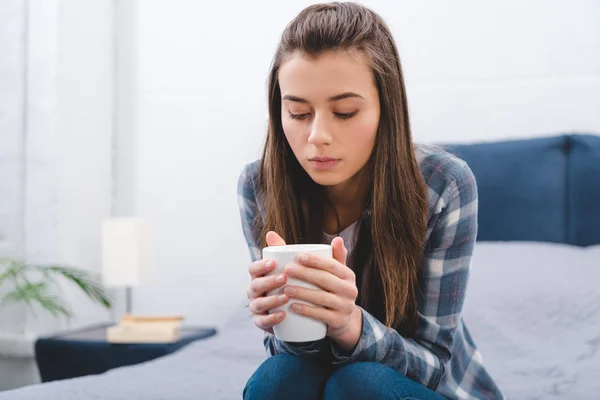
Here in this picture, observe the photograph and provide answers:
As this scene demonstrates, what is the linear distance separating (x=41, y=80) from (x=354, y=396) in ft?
7.32

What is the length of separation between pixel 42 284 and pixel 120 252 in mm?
335

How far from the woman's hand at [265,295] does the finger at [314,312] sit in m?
0.02

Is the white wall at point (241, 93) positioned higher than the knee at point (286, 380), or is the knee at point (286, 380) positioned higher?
the white wall at point (241, 93)

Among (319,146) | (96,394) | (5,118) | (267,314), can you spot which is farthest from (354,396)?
(5,118)

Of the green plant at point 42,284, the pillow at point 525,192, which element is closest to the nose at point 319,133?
the pillow at point 525,192

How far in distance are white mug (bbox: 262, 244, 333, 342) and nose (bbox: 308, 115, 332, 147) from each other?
208mm

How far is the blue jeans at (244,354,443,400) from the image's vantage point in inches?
33.8

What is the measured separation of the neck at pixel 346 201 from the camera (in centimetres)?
118

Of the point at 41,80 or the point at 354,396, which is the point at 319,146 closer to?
the point at 354,396

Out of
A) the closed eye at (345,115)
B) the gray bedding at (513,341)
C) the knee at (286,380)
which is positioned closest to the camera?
the knee at (286,380)

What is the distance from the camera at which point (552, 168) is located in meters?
2.20

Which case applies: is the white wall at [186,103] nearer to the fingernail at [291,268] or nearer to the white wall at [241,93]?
the white wall at [241,93]

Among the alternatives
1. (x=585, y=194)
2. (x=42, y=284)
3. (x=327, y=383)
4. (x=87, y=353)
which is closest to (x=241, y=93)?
(x=42, y=284)

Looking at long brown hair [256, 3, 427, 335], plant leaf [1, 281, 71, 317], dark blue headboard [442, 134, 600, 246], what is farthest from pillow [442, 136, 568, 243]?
plant leaf [1, 281, 71, 317]
